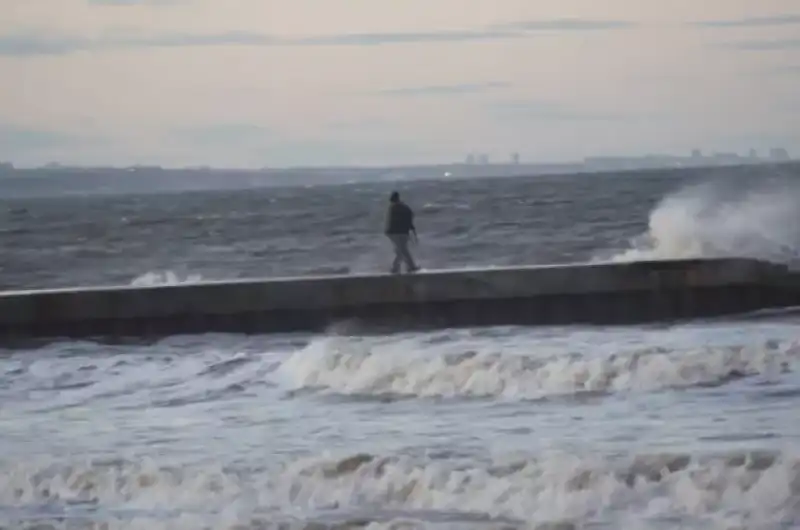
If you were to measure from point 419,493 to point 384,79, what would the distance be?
130cm

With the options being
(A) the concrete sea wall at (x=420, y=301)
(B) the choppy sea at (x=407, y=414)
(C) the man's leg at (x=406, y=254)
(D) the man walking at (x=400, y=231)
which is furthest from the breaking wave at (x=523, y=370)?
(C) the man's leg at (x=406, y=254)

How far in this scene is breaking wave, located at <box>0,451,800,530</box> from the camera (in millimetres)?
3141

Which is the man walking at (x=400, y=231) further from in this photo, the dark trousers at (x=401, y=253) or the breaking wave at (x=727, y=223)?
the breaking wave at (x=727, y=223)

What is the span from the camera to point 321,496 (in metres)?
3.26

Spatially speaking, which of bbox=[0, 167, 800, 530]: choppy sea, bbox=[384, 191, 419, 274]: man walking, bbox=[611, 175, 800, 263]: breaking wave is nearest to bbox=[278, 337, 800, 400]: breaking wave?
bbox=[0, 167, 800, 530]: choppy sea

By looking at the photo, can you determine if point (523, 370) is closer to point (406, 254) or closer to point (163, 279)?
point (406, 254)

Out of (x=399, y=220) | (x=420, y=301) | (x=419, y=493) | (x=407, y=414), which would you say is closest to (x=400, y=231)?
(x=399, y=220)

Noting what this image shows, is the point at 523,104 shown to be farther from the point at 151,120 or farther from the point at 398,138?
the point at 151,120

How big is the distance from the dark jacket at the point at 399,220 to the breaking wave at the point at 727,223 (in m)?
0.88

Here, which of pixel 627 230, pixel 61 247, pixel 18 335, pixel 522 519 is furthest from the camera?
pixel 627 230

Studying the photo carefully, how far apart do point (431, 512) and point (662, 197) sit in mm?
2010

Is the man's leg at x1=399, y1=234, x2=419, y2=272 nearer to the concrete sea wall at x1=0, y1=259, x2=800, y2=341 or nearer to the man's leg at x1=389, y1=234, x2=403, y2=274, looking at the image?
the man's leg at x1=389, y1=234, x2=403, y2=274

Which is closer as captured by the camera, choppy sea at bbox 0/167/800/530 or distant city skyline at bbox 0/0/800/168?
choppy sea at bbox 0/167/800/530

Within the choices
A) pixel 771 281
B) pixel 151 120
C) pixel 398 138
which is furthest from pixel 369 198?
pixel 771 281
